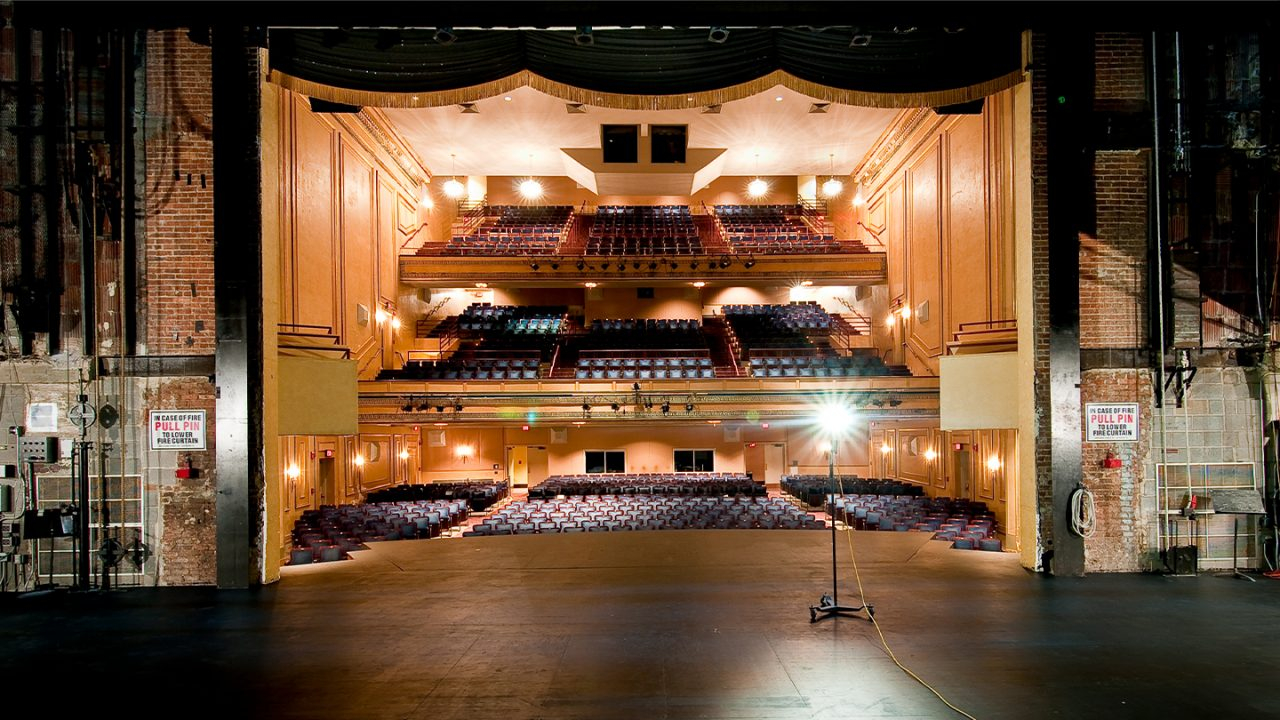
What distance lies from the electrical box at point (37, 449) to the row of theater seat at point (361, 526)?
2959 millimetres

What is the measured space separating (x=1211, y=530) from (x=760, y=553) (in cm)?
537

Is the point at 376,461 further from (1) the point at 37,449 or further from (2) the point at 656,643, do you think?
(2) the point at 656,643

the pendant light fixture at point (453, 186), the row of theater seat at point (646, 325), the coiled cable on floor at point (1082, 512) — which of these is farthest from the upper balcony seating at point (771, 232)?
the coiled cable on floor at point (1082, 512)

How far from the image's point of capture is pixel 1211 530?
26.9 feet

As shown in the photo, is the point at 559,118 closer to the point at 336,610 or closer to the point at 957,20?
the point at 957,20

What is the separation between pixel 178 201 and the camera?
805 centimetres

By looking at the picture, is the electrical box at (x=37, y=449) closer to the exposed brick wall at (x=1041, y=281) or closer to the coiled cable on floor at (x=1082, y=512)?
the exposed brick wall at (x=1041, y=281)

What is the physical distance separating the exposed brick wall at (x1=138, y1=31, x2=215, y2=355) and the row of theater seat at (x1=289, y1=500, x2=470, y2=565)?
10.6 feet

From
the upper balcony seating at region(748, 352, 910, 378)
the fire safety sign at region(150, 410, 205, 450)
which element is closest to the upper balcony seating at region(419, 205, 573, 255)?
the upper balcony seating at region(748, 352, 910, 378)

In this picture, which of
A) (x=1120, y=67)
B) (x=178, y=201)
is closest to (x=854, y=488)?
(x=1120, y=67)

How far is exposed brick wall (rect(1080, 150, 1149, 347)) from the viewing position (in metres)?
8.19

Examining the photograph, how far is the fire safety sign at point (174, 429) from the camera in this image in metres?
7.88

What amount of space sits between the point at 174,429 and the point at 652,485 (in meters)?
12.6

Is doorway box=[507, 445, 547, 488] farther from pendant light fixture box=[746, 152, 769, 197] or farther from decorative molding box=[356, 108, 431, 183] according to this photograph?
pendant light fixture box=[746, 152, 769, 197]
